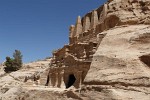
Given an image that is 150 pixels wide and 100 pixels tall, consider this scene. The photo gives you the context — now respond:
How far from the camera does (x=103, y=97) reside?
21984 millimetres

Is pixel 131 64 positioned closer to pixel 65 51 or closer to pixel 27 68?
pixel 65 51

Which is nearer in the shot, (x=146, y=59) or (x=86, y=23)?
(x=146, y=59)

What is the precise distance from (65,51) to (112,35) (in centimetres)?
978

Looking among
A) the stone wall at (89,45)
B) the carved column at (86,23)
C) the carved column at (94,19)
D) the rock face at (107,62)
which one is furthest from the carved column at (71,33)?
the carved column at (94,19)

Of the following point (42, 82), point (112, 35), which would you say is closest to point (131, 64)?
point (112, 35)

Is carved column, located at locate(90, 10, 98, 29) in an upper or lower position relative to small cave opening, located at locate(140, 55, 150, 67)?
upper

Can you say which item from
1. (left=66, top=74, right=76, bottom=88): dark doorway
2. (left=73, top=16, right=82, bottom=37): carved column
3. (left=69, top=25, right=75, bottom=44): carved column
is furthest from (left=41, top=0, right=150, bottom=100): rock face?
(left=69, top=25, right=75, bottom=44): carved column

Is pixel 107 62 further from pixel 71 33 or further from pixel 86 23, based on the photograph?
pixel 71 33

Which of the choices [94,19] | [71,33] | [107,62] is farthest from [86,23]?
[107,62]

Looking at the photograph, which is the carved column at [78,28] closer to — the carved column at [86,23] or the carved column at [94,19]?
the carved column at [86,23]

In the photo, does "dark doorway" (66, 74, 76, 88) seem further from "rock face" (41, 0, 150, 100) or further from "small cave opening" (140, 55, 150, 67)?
"small cave opening" (140, 55, 150, 67)

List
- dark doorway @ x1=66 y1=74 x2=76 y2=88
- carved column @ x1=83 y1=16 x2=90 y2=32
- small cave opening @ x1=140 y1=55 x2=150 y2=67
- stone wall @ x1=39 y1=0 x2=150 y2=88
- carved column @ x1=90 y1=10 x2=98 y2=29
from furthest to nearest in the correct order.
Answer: carved column @ x1=83 y1=16 x2=90 y2=32 < carved column @ x1=90 y1=10 x2=98 y2=29 < dark doorway @ x1=66 y1=74 x2=76 y2=88 < stone wall @ x1=39 y1=0 x2=150 y2=88 < small cave opening @ x1=140 y1=55 x2=150 y2=67

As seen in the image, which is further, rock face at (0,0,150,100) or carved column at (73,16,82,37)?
carved column at (73,16,82,37)

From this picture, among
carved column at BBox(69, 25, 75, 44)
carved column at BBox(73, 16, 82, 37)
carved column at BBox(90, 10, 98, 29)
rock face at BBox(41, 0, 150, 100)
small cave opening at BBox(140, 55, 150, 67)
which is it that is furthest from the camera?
carved column at BBox(69, 25, 75, 44)
